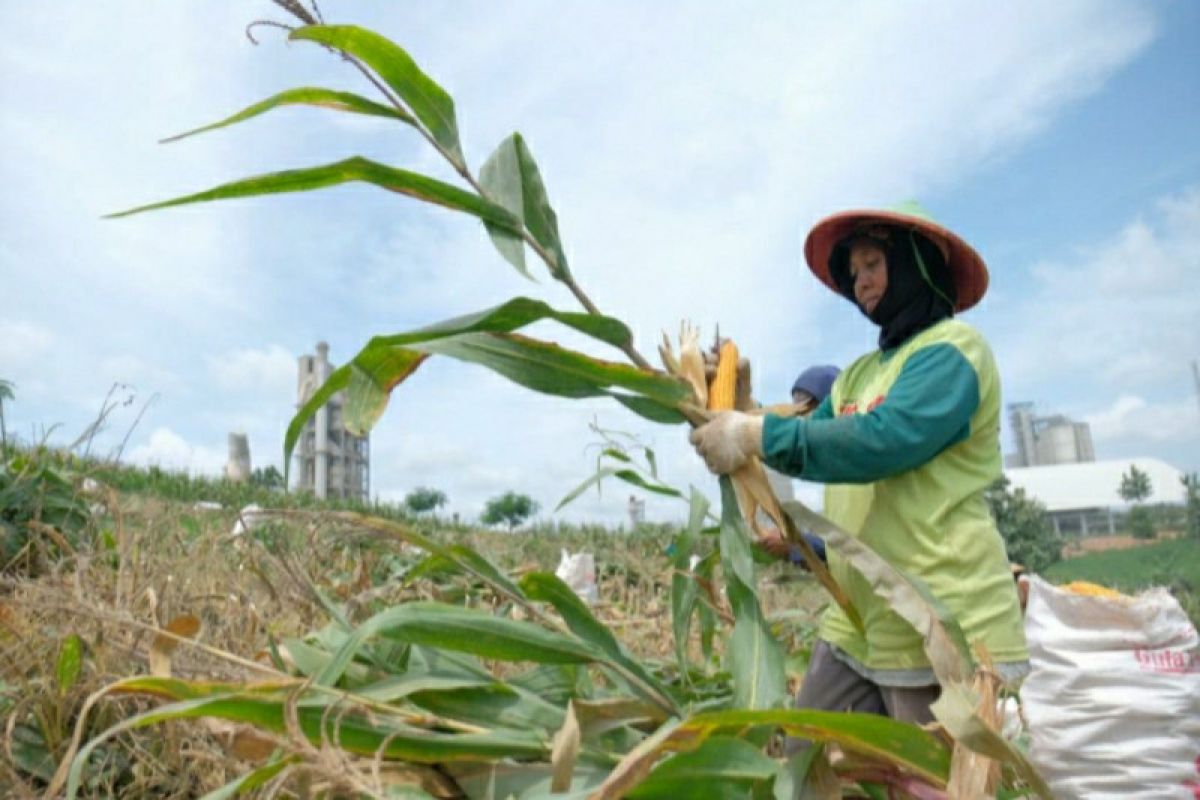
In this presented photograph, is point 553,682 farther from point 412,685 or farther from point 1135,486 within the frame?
point 1135,486

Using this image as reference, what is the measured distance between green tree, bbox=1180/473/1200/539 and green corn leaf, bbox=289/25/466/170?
94.7 feet

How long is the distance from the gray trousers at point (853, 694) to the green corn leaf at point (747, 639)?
0.42 meters

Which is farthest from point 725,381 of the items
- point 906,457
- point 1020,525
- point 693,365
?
point 1020,525

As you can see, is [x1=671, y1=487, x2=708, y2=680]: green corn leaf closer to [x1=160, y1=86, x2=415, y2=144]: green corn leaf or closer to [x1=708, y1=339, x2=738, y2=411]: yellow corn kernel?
[x1=708, y1=339, x2=738, y2=411]: yellow corn kernel

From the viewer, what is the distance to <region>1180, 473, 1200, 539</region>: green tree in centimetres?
2498

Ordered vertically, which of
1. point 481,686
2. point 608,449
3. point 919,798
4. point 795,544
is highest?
point 608,449

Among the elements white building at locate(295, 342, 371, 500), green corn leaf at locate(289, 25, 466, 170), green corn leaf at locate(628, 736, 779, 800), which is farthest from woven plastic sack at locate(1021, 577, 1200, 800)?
white building at locate(295, 342, 371, 500)

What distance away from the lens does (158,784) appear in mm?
1847

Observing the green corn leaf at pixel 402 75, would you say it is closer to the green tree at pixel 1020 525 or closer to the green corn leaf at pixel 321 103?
the green corn leaf at pixel 321 103

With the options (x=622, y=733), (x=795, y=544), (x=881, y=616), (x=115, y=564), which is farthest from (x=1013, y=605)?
(x=115, y=564)

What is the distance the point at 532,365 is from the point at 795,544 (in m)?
0.62

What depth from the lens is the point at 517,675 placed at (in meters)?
1.53

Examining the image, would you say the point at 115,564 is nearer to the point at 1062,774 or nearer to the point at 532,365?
the point at 532,365

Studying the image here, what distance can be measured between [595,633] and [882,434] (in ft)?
2.25
